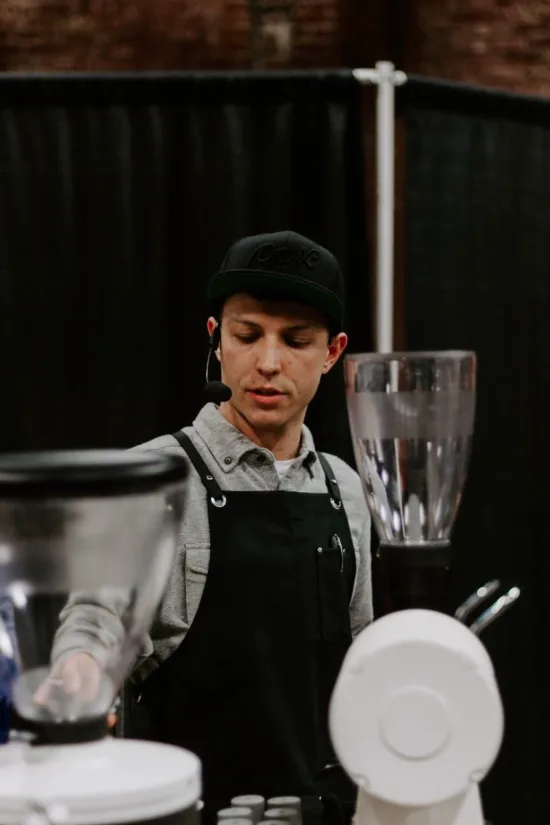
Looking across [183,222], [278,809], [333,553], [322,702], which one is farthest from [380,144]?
[278,809]

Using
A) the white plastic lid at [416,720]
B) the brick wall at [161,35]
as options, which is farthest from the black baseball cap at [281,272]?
the brick wall at [161,35]

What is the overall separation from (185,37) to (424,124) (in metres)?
0.86

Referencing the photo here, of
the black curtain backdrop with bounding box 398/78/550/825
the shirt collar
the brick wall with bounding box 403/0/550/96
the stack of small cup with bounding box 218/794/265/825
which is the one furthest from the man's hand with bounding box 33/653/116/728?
the brick wall with bounding box 403/0/550/96

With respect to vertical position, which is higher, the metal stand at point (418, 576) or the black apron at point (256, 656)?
the metal stand at point (418, 576)

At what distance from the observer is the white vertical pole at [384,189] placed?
271 centimetres

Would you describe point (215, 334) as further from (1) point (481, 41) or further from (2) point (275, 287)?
(1) point (481, 41)

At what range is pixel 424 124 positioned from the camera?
9.46ft

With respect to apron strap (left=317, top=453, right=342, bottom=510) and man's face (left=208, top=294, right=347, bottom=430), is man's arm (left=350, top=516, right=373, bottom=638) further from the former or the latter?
man's face (left=208, top=294, right=347, bottom=430)

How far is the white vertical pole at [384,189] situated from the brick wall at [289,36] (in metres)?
0.71

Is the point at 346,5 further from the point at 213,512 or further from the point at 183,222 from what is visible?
the point at 213,512

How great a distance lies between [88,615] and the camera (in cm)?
108

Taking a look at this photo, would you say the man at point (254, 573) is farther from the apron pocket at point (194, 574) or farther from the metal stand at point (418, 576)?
the metal stand at point (418, 576)

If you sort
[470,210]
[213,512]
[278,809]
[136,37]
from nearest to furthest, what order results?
[278,809], [213,512], [470,210], [136,37]

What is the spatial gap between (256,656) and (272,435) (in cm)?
35
